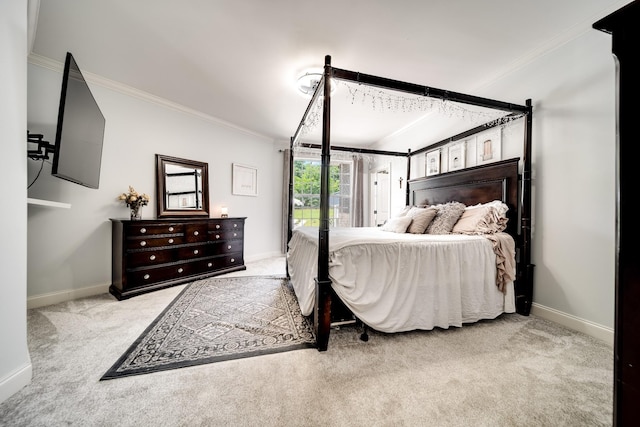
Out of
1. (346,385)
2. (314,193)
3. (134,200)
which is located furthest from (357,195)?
(346,385)

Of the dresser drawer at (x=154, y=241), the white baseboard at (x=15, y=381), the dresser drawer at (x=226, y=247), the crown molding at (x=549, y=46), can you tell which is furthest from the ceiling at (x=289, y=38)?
the white baseboard at (x=15, y=381)

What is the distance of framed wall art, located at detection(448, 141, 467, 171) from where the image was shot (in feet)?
10.3

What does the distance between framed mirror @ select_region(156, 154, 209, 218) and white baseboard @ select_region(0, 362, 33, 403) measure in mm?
2350

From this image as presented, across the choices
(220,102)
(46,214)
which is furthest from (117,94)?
(46,214)

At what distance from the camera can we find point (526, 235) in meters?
2.28

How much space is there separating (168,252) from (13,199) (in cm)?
194

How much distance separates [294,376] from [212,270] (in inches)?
107

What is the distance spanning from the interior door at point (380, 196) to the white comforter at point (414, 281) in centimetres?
290

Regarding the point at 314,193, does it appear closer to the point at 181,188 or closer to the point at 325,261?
the point at 181,188

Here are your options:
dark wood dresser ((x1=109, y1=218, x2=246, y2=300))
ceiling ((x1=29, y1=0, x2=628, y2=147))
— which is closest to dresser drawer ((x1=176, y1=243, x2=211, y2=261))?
dark wood dresser ((x1=109, y1=218, x2=246, y2=300))

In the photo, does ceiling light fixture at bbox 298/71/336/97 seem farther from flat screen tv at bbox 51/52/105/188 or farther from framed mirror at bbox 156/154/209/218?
framed mirror at bbox 156/154/209/218

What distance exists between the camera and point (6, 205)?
125 cm

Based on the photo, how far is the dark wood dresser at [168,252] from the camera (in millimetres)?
2721

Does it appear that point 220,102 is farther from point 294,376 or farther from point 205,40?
point 294,376
